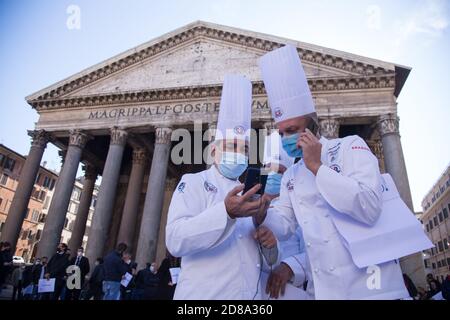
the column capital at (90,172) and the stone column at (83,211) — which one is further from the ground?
the column capital at (90,172)

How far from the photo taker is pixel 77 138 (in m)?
16.4

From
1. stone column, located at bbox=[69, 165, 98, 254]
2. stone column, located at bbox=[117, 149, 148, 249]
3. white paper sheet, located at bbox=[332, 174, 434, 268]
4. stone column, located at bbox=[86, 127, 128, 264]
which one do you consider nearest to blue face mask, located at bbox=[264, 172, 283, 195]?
white paper sheet, located at bbox=[332, 174, 434, 268]

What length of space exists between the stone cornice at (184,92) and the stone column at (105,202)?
77.5 inches

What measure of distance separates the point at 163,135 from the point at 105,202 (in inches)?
168

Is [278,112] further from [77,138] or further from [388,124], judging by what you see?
[77,138]

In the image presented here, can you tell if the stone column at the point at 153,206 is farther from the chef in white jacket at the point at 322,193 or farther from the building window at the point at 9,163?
the building window at the point at 9,163

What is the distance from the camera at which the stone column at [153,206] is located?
1304cm

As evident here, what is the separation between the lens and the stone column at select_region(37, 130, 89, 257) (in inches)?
559

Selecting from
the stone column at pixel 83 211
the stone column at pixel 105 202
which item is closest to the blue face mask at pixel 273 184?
the stone column at pixel 105 202

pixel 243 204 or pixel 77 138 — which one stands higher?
pixel 77 138

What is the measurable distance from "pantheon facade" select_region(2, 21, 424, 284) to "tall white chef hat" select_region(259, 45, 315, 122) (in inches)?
461

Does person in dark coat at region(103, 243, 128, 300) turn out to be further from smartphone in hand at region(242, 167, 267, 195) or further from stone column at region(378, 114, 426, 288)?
stone column at region(378, 114, 426, 288)

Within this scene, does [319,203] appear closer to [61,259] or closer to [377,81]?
[61,259]

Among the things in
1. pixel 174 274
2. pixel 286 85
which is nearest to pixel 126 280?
pixel 174 274
